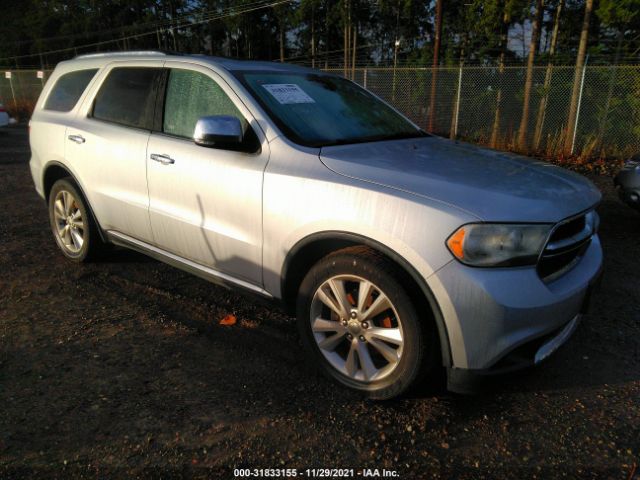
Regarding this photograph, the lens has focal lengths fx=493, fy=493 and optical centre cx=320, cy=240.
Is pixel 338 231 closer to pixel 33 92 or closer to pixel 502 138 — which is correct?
pixel 502 138

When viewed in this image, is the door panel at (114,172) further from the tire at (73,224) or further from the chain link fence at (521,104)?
the chain link fence at (521,104)

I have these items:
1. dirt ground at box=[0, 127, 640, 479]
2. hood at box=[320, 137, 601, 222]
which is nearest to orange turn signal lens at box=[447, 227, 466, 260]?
hood at box=[320, 137, 601, 222]

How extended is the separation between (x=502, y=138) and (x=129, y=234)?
10280 mm

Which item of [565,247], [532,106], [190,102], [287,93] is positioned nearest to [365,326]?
[565,247]

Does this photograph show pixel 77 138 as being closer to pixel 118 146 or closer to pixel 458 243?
pixel 118 146

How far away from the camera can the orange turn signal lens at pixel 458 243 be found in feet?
6.85

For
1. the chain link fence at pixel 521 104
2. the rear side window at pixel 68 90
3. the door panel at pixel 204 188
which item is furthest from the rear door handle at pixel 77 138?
the chain link fence at pixel 521 104

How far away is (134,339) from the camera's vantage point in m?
3.15

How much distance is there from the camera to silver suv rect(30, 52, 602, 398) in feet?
7.00

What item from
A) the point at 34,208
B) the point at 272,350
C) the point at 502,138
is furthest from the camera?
the point at 502,138

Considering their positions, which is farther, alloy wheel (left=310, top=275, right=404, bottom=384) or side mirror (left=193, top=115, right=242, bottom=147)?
side mirror (left=193, top=115, right=242, bottom=147)

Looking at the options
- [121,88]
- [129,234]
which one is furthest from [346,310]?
[121,88]

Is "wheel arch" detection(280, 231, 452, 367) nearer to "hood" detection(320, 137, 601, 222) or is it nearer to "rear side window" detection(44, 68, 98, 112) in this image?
"hood" detection(320, 137, 601, 222)

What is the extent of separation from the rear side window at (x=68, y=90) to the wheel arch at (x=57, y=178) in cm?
51
